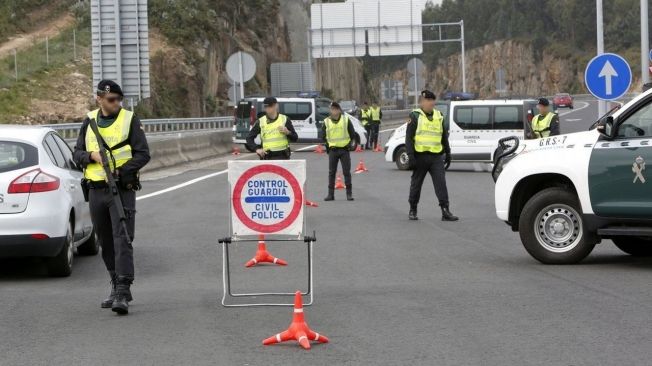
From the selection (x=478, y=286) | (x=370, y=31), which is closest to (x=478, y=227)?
(x=478, y=286)

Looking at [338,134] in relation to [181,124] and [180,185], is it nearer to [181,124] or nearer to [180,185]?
[180,185]

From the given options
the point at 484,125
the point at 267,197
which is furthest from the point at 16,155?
the point at 484,125

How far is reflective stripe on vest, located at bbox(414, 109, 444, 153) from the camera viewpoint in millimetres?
17469

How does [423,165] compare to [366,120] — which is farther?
[366,120]

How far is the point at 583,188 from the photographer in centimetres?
Answer: 1188

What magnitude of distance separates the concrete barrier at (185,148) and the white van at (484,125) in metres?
7.54

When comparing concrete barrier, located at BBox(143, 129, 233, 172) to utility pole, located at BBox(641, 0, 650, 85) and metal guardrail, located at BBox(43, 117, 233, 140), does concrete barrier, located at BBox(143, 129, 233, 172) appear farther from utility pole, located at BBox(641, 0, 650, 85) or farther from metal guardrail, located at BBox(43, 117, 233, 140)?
utility pole, located at BBox(641, 0, 650, 85)

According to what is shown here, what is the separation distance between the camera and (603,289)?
33.9ft

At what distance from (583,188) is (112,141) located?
15.3 ft

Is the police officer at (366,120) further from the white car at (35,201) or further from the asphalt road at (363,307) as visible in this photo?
the white car at (35,201)

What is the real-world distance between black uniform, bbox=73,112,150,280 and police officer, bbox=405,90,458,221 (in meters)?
8.11

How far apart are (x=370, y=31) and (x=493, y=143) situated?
3838cm

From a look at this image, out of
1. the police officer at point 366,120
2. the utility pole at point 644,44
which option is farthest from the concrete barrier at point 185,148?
the utility pole at point 644,44

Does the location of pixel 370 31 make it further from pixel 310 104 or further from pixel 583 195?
pixel 583 195
